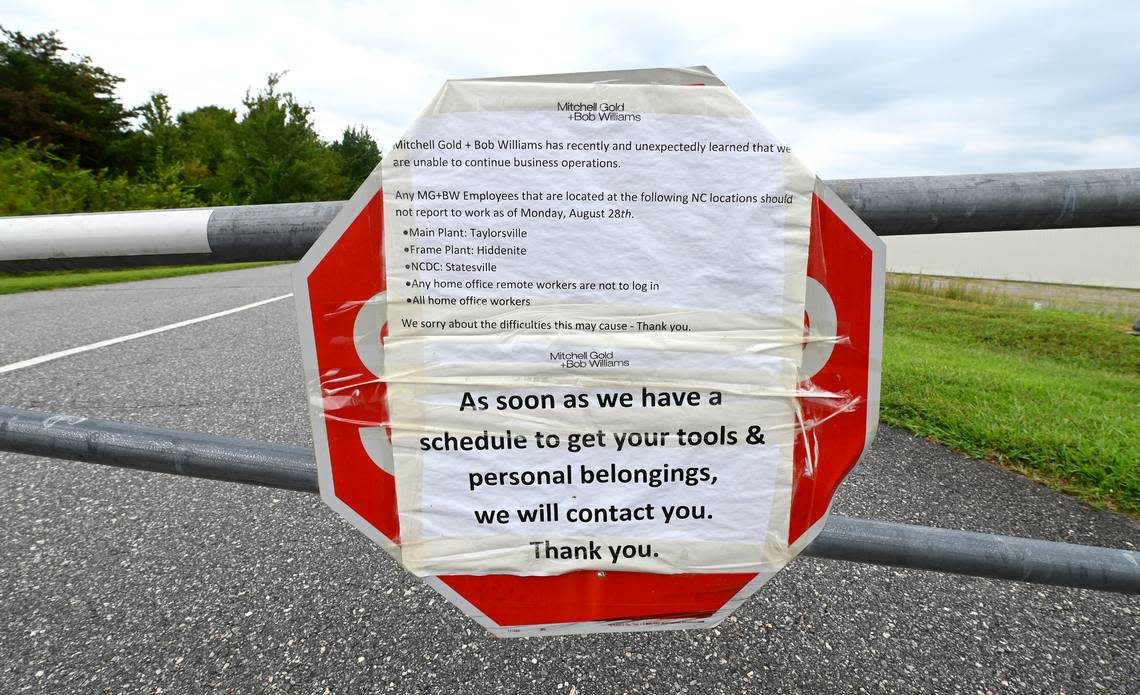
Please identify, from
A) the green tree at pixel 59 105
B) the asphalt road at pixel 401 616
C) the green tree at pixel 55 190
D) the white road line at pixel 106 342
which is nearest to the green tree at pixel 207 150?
the green tree at pixel 59 105

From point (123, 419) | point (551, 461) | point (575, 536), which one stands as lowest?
point (123, 419)

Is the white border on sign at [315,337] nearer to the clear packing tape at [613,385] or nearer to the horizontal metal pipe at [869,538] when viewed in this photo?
the clear packing tape at [613,385]

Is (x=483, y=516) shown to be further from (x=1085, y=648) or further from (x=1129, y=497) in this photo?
(x=1129, y=497)

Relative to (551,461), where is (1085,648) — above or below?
below

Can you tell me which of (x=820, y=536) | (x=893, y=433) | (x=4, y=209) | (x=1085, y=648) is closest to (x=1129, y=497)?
(x=893, y=433)

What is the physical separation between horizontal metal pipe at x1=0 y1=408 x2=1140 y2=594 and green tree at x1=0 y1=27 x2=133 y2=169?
114ft

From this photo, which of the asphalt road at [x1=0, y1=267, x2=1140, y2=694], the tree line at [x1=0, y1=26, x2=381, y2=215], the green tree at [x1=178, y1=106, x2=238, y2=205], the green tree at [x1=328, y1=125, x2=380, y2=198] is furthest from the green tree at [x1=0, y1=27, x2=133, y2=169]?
the asphalt road at [x1=0, y1=267, x2=1140, y2=694]

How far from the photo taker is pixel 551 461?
0.70 m

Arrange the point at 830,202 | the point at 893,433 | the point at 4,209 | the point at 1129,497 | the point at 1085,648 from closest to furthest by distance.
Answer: the point at 830,202 → the point at 1085,648 → the point at 1129,497 → the point at 893,433 → the point at 4,209

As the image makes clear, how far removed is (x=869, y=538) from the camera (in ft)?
2.60

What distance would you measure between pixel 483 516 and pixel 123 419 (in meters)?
3.43

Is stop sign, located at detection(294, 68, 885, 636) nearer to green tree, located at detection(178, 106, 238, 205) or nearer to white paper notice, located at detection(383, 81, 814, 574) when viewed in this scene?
white paper notice, located at detection(383, 81, 814, 574)

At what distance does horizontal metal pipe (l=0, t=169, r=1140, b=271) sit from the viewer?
2.36ft

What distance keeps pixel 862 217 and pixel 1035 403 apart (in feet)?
12.2
